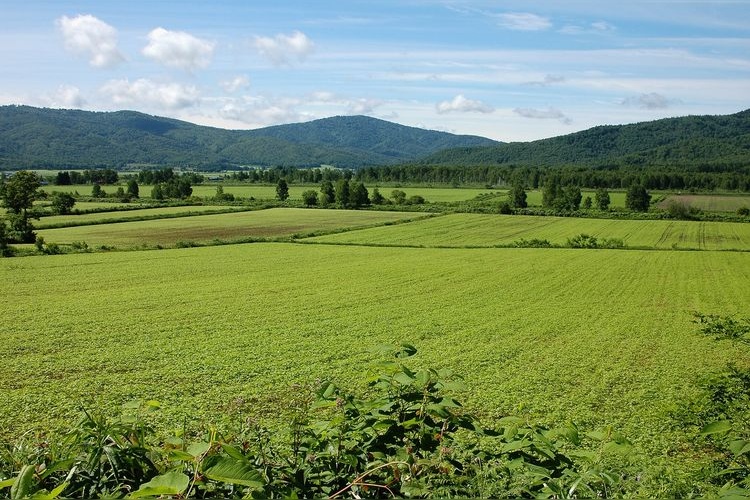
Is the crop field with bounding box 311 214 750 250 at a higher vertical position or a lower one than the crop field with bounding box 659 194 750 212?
lower

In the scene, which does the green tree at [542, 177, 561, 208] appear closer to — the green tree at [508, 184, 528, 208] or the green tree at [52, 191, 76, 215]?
the green tree at [508, 184, 528, 208]

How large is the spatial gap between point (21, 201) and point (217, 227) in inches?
809

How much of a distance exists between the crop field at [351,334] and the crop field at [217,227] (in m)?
13.2

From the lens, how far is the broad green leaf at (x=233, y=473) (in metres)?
1.98

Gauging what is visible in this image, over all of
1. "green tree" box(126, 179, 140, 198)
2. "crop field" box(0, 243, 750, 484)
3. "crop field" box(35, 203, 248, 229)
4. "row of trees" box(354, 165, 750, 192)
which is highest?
"row of trees" box(354, 165, 750, 192)

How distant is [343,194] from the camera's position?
104562mm

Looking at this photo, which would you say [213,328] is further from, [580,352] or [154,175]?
[154,175]

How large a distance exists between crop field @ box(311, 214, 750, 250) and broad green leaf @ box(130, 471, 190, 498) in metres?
56.7

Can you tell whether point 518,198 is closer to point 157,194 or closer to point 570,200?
point 570,200

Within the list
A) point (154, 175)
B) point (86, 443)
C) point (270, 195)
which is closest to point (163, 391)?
point (86, 443)

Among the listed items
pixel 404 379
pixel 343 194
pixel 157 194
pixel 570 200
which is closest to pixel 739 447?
pixel 404 379

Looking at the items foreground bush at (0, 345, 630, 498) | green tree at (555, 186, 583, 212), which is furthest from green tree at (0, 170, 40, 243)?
green tree at (555, 186, 583, 212)

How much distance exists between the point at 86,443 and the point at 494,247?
56.6 m

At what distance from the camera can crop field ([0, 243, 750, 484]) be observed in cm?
1455
